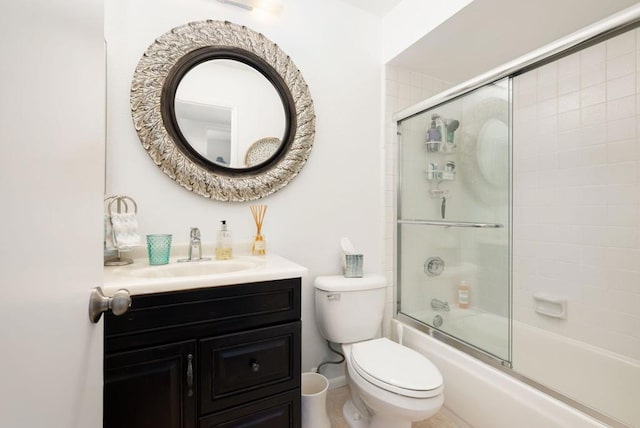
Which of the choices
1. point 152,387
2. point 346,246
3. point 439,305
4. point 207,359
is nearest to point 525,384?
point 439,305

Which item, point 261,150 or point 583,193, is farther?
point 583,193

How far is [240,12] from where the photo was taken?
62.7 inches

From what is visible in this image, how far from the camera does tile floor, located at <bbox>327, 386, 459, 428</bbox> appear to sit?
1480 millimetres

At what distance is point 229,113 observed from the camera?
1.56m

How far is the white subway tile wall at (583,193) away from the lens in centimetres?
158

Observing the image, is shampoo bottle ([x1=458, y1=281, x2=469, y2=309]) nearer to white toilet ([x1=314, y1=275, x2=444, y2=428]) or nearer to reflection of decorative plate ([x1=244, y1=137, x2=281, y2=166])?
white toilet ([x1=314, y1=275, x2=444, y2=428])

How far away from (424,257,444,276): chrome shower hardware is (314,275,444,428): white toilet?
1.77 feet

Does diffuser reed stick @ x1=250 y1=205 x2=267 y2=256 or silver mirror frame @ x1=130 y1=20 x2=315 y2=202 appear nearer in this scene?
silver mirror frame @ x1=130 y1=20 x2=315 y2=202

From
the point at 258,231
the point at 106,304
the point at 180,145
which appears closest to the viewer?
the point at 106,304

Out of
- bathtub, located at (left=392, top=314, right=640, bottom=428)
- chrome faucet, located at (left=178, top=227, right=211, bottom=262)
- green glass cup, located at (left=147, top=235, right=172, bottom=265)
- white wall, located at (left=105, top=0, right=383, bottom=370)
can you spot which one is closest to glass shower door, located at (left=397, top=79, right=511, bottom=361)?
bathtub, located at (left=392, top=314, right=640, bottom=428)

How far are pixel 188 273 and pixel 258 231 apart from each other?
401 millimetres

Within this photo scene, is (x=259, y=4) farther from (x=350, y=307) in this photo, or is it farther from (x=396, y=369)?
(x=396, y=369)

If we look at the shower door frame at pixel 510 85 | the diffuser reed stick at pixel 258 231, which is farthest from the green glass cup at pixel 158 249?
the shower door frame at pixel 510 85

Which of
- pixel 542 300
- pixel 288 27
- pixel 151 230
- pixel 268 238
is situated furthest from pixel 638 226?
pixel 151 230
